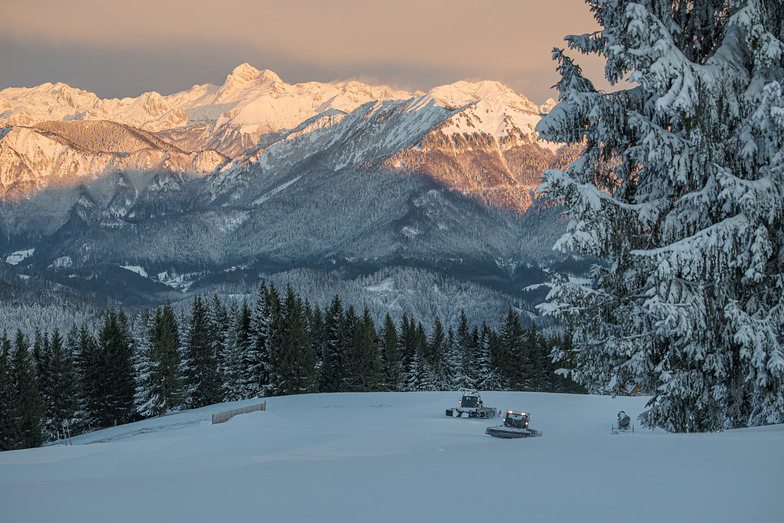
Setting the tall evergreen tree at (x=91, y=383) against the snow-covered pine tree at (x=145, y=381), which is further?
the tall evergreen tree at (x=91, y=383)

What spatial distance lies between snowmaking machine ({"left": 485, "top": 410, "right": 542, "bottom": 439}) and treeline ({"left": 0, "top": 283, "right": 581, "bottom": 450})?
33079mm

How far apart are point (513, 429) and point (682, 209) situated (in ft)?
49.6

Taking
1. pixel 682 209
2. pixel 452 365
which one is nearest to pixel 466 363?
pixel 452 365

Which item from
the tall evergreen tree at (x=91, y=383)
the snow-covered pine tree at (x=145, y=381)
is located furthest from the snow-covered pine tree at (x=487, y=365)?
the tall evergreen tree at (x=91, y=383)

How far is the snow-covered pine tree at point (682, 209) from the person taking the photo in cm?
1101

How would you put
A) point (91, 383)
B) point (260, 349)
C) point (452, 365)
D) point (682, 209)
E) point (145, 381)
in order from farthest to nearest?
point (452, 365)
point (260, 349)
point (91, 383)
point (145, 381)
point (682, 209)

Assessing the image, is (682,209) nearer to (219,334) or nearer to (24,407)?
(24,407)

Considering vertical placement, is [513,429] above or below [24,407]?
above

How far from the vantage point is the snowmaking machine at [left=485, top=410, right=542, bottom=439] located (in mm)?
24453

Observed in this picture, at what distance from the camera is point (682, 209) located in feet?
39.1

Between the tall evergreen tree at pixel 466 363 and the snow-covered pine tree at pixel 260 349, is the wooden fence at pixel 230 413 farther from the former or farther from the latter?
the tall evergreen tree at pixel 466 363

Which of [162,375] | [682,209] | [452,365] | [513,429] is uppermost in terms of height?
[682,209]

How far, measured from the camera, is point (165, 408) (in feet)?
177

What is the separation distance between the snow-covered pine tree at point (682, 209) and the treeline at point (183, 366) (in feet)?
152
